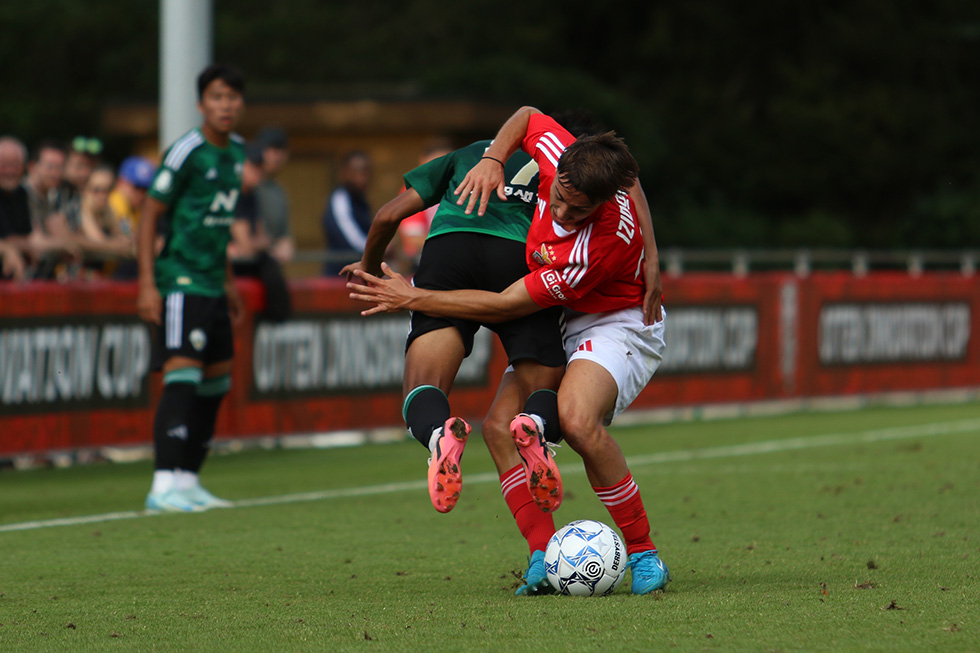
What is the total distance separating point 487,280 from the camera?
5820 millimetres

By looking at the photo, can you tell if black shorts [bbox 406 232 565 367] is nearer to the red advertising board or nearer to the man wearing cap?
the red advertising board

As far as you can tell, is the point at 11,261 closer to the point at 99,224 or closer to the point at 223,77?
the point at 99,224

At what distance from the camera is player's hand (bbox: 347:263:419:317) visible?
5.61 m

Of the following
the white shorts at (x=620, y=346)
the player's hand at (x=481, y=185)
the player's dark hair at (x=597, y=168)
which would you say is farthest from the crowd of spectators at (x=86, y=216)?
the player's dark hair at (x=597, y=168)

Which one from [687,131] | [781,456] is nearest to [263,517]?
[781,456]

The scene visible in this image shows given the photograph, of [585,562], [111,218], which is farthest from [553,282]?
[111,218]

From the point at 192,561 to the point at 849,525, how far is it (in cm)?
314

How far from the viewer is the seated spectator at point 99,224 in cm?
1141

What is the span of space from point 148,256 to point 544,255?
335 centimetres

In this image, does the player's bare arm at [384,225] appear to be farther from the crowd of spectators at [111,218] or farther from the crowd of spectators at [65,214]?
the crowd of spectators at [65,214]

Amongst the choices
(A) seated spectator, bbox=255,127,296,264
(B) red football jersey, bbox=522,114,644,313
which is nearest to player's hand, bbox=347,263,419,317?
(B) red football jersey, bbox=522,114,644,313

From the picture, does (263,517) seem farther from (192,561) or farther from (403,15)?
(403,15)

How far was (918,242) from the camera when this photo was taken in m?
32.2

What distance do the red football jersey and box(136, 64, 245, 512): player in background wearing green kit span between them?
295cm
